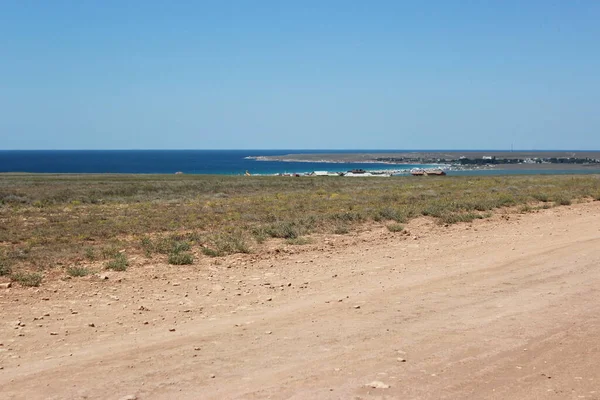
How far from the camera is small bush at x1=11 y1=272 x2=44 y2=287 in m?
10.7

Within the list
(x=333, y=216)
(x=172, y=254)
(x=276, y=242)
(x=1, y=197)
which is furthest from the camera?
(x=1, y=197)

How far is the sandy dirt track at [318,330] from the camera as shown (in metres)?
6.30

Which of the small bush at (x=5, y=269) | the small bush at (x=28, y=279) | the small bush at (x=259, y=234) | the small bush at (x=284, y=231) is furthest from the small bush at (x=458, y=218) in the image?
the small bush at (x=5, y=269)

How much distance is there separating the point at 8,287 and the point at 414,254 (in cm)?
838

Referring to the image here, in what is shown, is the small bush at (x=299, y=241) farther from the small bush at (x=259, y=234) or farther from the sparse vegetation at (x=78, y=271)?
the sparse vegetation at (x=78, y=271)

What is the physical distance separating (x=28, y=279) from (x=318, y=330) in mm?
5867

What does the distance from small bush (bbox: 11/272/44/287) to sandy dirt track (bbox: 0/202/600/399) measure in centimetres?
32

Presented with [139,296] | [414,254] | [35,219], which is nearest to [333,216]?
[414,254]

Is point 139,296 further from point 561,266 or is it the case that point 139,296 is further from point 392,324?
point 561,266

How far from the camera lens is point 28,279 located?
10.9m

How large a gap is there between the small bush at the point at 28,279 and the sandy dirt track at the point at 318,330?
323 millimetres

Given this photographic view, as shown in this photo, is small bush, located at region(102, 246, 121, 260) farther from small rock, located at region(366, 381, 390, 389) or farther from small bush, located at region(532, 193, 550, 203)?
small bush, located at region(532, 193, 550, 203)

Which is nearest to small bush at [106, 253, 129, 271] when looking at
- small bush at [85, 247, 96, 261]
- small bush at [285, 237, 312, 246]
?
small bush at [85, 247, 96, 261]

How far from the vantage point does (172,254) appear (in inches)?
525
